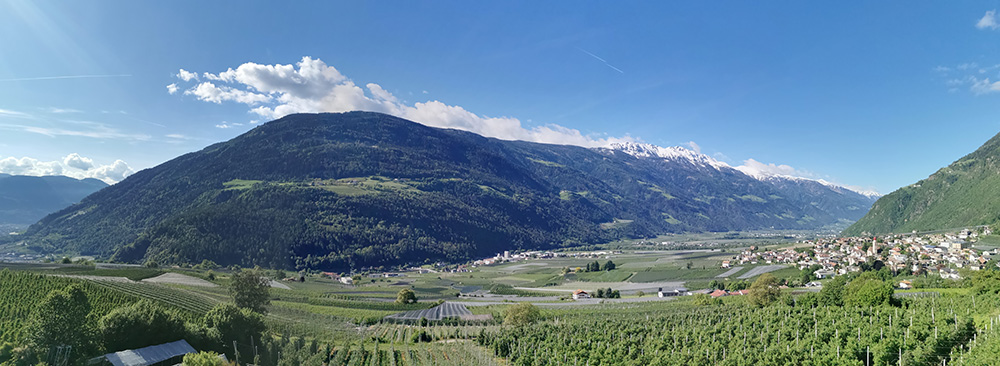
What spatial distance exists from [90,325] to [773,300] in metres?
71.2

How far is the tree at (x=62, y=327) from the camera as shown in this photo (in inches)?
1227

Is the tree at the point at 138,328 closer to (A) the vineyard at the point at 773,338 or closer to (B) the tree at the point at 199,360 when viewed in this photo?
(B) the tree at the point at 199,360

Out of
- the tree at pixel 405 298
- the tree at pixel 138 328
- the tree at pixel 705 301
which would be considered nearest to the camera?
the tree at pixel 138 328

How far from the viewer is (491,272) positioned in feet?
547

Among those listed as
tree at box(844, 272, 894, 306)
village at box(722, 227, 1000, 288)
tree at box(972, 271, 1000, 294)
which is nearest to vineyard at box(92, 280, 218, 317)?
tree at box(844, 272, 894, 306)

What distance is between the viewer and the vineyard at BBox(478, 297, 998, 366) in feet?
91.9

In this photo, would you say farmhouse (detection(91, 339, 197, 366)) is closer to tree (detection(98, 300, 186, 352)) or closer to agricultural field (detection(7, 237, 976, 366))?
tree (detection(98, 300, 186, 352))

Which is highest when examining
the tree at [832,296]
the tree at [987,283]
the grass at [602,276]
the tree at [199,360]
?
the tree at [987,283]

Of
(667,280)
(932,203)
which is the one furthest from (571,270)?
(932,203)

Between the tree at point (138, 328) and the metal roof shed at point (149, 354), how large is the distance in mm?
917

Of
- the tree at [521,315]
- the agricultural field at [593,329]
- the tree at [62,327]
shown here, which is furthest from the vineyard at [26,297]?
the tree at [521,315]

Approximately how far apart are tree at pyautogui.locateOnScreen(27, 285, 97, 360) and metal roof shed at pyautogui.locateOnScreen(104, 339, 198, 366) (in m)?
1.68

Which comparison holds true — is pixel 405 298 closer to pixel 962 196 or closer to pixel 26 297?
pixel 26 297

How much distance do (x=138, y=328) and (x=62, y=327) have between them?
553 centimetres
